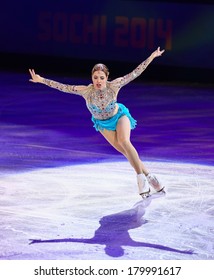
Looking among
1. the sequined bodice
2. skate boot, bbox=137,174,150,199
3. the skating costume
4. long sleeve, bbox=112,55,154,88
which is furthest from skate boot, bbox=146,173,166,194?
long sleeve, bbox=112,55,154,88

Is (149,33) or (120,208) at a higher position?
(149,33)

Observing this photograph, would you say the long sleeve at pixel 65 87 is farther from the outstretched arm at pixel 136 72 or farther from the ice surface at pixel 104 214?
the ice surface at pixel 104 214

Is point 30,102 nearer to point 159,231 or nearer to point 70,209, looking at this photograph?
point 70,209

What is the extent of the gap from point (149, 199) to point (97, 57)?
285 inches

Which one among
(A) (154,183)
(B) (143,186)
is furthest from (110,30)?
(B) (143,186)

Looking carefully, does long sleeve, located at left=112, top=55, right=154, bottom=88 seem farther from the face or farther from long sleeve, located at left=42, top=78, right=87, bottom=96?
long sleeve, located at left=42, top=78, right=87, bottom=96

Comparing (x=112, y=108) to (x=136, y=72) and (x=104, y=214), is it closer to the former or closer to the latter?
(x=136, y=72)

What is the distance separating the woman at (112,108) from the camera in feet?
19.5

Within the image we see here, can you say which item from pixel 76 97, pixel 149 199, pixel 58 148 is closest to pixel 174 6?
pixel 76 97

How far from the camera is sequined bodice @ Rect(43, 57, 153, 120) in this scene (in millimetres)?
5957

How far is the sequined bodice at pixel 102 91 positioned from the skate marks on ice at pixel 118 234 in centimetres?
82
